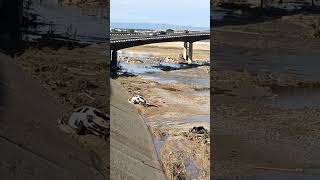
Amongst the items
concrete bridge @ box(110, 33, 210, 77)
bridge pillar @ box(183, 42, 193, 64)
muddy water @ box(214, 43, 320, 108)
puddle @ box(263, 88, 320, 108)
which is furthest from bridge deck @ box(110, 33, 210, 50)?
puddle @ box(263, 88, 320, 108)

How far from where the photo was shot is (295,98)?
26.6 feet

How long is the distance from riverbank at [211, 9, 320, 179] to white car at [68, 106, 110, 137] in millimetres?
1729

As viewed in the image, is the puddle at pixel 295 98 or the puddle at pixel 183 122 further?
the puddle at pixel 183 122

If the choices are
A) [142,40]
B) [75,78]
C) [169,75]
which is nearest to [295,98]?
[75,78]

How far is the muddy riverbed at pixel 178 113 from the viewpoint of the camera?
19.0 meters

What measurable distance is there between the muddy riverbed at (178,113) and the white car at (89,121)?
787cm

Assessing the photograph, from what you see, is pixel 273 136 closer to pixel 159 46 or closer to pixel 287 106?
pixel 287 106

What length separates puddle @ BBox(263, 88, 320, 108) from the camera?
26.5 ft

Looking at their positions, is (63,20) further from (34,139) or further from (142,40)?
(142,40)

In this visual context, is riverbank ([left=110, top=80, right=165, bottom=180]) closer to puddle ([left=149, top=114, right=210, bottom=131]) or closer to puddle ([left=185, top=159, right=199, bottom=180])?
puddle ([left=185, top=159, right=199, bottom=180])

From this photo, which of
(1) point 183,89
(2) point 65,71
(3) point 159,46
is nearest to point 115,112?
(2) point 65,71

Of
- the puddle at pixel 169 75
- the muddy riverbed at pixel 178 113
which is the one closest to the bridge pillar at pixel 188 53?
the puddle at pixel 169 75

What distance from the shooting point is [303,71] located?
8.04 metres

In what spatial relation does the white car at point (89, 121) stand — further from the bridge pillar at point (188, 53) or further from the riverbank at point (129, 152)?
the bridge pillar at point (188, 53)
